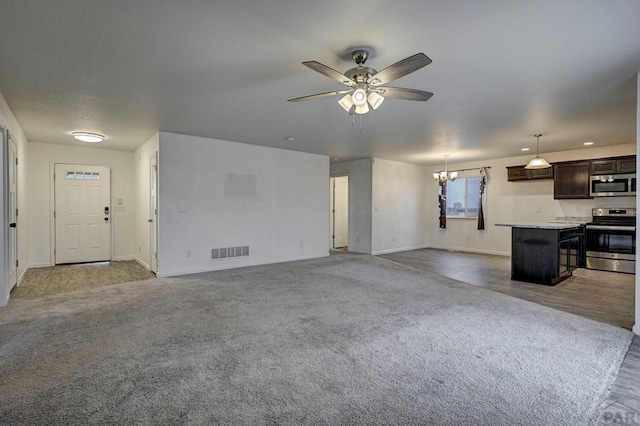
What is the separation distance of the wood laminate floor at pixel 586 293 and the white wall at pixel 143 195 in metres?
5.25

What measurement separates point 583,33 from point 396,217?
21.5 feet

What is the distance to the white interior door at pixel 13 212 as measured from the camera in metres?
4.25

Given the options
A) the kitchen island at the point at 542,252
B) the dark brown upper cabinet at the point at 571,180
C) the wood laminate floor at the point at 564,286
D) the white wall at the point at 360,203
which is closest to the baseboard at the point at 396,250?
the white wall at the point at 360,203

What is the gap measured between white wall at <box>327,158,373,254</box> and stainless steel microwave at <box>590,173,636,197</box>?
14.8 feet

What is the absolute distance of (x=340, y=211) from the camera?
381 inches

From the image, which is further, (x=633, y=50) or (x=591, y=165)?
(x=591, y=165)

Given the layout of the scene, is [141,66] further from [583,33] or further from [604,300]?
[604,300]

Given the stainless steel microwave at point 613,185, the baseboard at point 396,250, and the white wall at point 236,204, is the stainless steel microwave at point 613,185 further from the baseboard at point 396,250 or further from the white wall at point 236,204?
the white wall at point 236,204

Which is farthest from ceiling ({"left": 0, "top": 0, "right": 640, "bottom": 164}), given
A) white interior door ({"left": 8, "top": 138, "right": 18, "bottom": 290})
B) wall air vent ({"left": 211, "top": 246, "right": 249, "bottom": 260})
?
wall air vent ({"left": 211, "top": 246, "right": 249, "bottom": 260})

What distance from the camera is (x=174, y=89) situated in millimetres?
3455

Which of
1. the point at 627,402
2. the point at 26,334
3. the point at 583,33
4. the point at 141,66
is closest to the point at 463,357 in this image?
the point at 627,402

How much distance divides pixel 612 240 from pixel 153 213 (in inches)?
334

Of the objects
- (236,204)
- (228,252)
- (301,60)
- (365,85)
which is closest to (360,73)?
(365,85)

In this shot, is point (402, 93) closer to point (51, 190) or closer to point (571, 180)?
point (571, 180)
